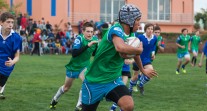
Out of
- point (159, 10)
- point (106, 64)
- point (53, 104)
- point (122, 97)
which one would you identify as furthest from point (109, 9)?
point (122, 97)

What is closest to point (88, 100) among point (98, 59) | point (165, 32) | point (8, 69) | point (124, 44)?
point (98, 59)

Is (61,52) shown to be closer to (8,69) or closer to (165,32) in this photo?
(165,32)

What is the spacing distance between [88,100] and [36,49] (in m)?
29.1

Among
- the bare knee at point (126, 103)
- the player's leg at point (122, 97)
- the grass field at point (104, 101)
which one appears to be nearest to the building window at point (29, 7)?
the grass field at point (104, 101)

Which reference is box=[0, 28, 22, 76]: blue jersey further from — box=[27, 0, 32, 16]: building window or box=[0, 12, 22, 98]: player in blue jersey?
box=[27, 0, 32, 16]: building window

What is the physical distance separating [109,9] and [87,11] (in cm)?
304

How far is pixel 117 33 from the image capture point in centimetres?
687

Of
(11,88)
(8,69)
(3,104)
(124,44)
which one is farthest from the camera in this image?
(11,88)

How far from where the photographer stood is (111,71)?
23.7ft

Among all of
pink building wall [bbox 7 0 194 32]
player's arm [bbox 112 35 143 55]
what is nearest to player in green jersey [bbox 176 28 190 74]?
player's arm [bbox 112 35 143 55]

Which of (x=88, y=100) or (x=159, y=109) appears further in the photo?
(x=159, y=109)

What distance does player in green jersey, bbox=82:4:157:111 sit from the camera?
7000 millimetres

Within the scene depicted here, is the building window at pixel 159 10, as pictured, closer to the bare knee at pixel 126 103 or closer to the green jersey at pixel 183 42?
the green jersey at pixel 183 42

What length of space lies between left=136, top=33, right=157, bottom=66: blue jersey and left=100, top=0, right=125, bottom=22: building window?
34.2 m
